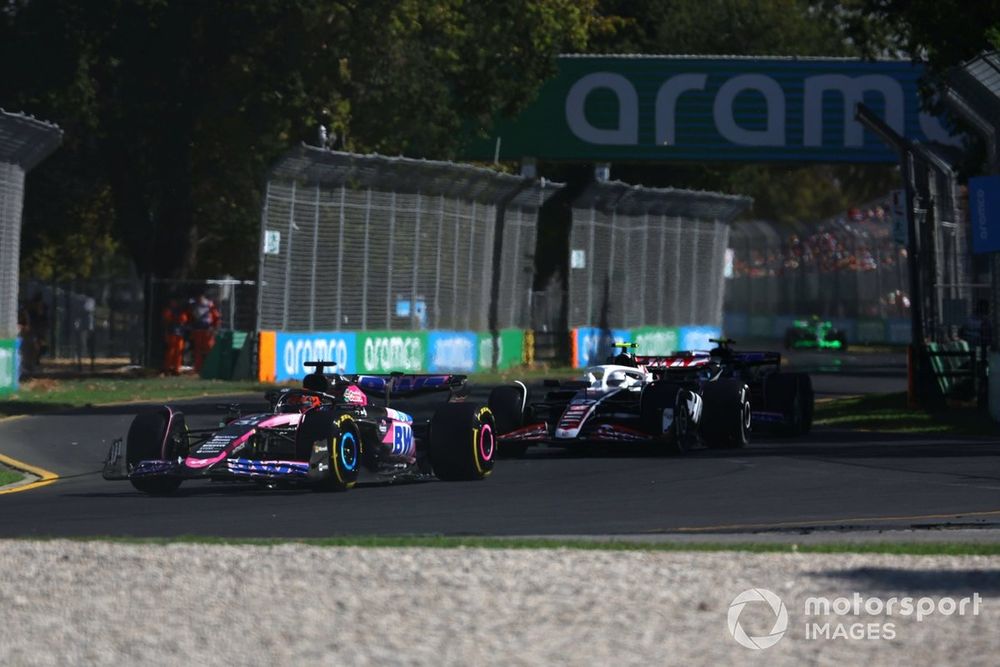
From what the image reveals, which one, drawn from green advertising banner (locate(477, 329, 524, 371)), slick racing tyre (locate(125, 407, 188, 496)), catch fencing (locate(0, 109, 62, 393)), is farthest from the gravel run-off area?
green advertising banner (locate(477, 329, 524, 371))

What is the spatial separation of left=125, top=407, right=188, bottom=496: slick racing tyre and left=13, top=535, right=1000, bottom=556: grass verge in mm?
3889

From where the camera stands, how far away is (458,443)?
1745 cm

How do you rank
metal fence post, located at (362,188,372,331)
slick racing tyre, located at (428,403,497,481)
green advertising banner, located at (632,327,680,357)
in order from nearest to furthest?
slick racing tyre, located at (428,403,497,481)
metal fence post, located at (362,188,372,331)
green advertising banner, located at (632,327,680,357)

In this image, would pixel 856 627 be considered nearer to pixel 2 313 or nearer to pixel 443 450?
pixel 443 450

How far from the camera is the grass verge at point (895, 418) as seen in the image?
80.1 feet

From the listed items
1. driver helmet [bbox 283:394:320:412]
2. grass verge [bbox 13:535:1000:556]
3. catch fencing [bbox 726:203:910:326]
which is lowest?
grass verge [bbox 13:535:1000:556]

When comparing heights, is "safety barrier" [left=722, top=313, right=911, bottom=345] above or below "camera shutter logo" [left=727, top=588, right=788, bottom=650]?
above

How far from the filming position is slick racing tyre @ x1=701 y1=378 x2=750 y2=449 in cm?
2108

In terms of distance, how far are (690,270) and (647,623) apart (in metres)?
42.6

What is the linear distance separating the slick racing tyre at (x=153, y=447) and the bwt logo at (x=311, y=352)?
17707 millimetres

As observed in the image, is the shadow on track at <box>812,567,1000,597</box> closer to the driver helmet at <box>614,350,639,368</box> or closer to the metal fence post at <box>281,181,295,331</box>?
the driver helmet at <box>614,350,639,368</box>

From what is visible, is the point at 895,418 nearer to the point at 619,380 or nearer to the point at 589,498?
the point at 619,380

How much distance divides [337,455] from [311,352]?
61.6 feet

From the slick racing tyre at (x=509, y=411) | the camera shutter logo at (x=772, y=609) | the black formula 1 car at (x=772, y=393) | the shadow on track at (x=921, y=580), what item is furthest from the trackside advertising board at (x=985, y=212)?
the camera shutter logo at (x=772, y=609)
